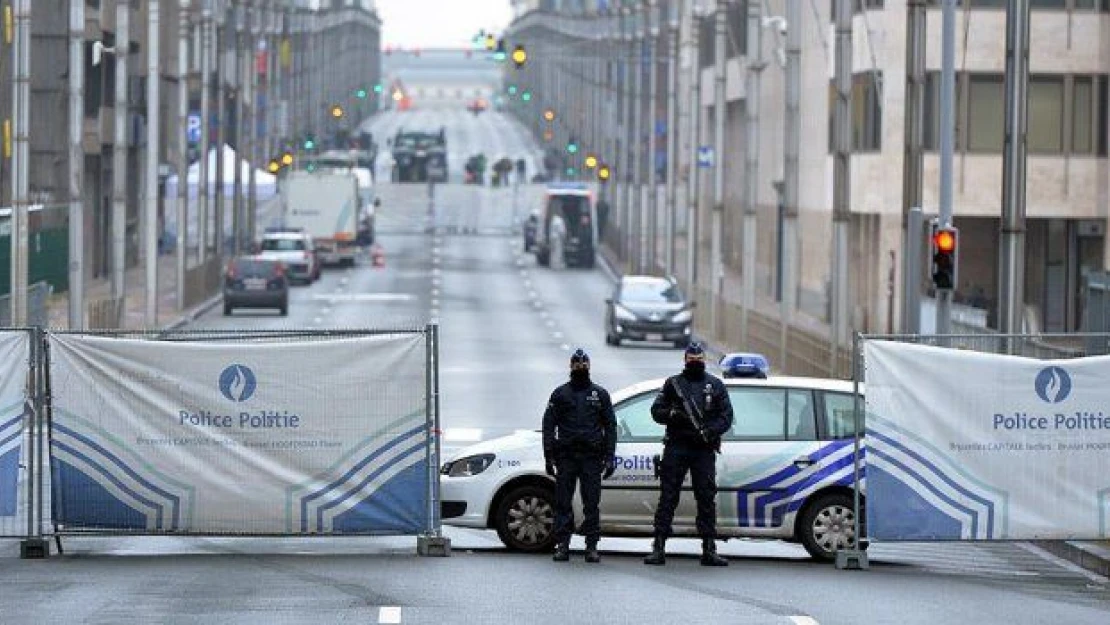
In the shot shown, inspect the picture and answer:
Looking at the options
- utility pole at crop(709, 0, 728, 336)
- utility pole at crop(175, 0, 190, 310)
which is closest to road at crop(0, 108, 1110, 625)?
utility pole at crop(709, 0, 728, 336)

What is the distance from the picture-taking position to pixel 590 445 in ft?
68.7

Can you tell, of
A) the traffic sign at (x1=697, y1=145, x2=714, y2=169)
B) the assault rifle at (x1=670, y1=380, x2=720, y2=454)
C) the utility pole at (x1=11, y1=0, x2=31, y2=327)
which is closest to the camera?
the assault rifle at (x1=670, y1=380, x2=720, y2=454)

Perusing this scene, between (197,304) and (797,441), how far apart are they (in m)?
56.5

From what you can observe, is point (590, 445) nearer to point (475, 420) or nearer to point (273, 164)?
point (475, 420)

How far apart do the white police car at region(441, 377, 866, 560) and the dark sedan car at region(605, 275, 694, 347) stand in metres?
41.9

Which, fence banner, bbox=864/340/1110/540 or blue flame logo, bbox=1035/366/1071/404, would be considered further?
blue flame logo, bbox=1035/366/1071/404

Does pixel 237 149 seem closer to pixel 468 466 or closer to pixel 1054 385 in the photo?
pixel 468 466

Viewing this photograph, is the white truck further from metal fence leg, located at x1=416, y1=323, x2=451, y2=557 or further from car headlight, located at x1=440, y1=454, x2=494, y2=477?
metal fence leg, located at x1=416, y1=323, x2=451, y2=557

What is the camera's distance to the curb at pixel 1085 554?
22.0 meters

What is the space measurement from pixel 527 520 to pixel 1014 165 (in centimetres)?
1017

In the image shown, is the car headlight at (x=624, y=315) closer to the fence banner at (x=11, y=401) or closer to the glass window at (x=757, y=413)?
the glass window at (x=757, y=413)

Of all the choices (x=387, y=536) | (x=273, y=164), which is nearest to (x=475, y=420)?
(x=387, y=536)

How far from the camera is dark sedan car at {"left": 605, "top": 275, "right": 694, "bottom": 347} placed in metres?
64.3

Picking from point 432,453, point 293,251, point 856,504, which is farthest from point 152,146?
point 856,504
